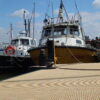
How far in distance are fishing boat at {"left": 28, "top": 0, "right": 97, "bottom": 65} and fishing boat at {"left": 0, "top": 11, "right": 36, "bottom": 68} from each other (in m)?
1.63

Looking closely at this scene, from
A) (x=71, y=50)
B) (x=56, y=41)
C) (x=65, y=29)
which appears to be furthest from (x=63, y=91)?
(x=65, y=29)

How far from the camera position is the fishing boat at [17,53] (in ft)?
68.5

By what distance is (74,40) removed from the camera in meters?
19.9

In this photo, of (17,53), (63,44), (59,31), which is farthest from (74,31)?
(17,53)

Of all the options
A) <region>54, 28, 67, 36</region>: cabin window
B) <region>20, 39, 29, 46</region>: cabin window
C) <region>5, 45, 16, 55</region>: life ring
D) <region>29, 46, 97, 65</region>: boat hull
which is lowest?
<region>29, 46, 97, 65</region>: boat hull

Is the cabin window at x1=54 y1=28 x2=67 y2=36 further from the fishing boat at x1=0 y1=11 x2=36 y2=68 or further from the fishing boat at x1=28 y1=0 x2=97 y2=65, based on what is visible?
the fishing boat at x1=0 y1=11 x2=36 y2=68

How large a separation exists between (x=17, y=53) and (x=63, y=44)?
6481mm

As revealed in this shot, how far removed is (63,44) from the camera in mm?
18625

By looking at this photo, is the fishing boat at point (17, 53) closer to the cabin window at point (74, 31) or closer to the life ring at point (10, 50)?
the life ring at point (10, 50)

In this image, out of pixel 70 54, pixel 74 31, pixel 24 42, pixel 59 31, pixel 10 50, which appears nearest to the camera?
pixel 70 54

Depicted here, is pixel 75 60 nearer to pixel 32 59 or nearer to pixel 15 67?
pixel 32 59

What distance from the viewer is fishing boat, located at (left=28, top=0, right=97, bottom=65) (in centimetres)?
1783

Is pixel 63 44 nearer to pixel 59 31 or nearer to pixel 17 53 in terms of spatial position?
pixel 59 31

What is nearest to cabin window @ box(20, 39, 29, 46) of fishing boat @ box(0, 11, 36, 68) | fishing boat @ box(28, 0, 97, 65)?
fishing boat @ box(0, 11, 36, 68)
